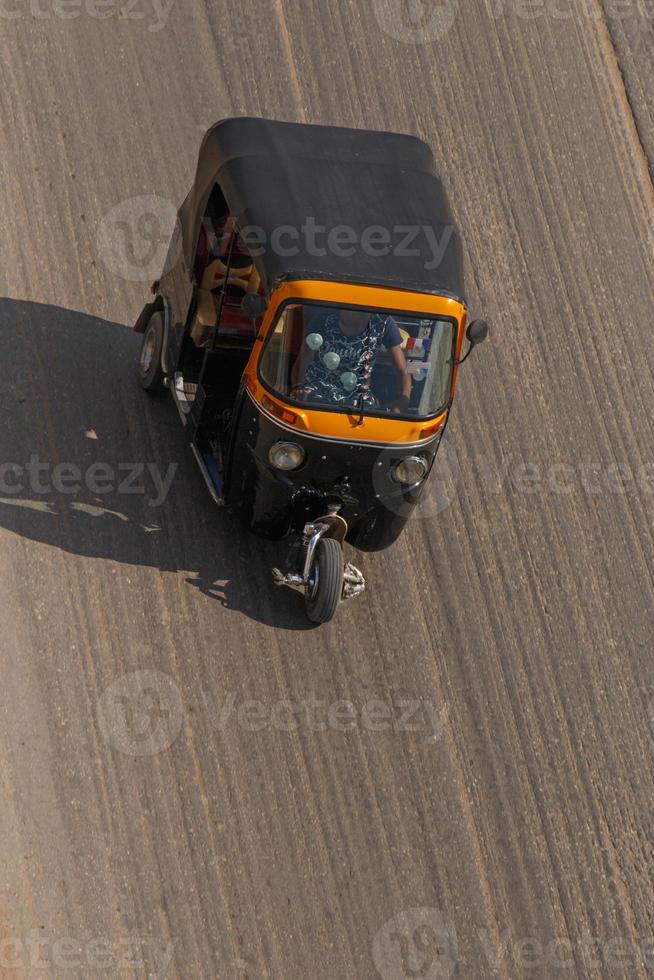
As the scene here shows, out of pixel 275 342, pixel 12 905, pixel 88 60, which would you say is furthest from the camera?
pixel 88 60

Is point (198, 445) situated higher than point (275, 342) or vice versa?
point (275, 342)

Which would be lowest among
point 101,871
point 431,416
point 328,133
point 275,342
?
point 101,871

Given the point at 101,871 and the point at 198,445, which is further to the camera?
the point at 198,445

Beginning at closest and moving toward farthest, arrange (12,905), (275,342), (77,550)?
(12,905) < (275,342) < (77,550)

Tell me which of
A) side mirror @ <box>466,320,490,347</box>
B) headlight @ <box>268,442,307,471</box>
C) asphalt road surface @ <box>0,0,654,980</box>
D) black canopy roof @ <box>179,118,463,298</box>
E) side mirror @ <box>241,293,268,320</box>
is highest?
black canopy roof @ <box>179,118,463,298</box>

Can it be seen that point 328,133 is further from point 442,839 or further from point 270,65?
point 442,839

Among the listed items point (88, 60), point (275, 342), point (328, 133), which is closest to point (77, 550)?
point (275, 342)

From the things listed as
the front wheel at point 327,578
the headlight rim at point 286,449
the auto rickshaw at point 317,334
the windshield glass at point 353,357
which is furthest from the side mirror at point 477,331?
the front wheel at point 327,578

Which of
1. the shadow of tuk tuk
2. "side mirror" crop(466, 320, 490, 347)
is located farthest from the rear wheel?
"side mirror" crop(466, 320, 490, 347)

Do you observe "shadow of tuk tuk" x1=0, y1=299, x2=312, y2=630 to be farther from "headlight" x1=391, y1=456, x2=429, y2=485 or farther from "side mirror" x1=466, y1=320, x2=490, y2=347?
"side mirror" x1=466, y1=320, x2=490, y2=347
